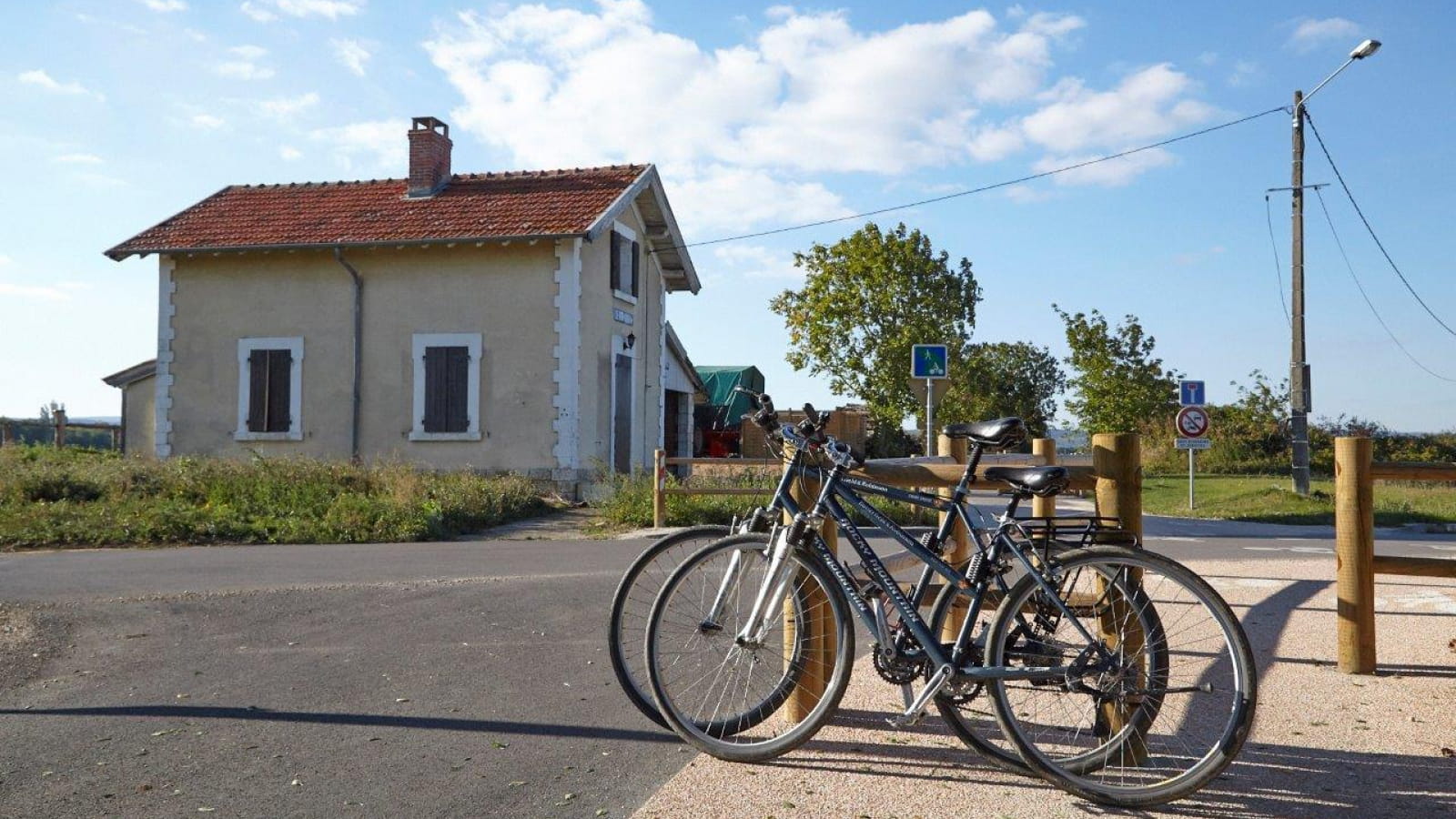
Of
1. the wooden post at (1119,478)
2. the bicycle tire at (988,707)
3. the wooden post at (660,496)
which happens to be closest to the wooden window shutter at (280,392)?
the wooden post at (660,496)

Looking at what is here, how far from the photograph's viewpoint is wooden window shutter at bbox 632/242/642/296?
22828mm

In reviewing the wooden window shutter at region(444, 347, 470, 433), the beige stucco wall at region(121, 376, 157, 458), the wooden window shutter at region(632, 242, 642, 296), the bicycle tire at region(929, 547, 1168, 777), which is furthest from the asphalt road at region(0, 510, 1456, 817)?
the beige stucco wall at region(121, 376, 157, 458)

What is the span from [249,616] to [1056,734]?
18.7ft

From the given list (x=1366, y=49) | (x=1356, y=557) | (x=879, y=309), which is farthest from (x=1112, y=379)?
(x=1356, y=557)

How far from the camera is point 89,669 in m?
5.98

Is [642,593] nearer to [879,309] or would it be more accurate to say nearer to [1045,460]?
[1045,460]

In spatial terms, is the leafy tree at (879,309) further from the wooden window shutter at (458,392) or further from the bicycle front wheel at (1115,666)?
the bicycle front wheel at (1115,666)

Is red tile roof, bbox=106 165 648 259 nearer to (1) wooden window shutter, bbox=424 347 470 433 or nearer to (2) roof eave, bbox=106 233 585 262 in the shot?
(2) roof eave, bbox=106 233 585 262

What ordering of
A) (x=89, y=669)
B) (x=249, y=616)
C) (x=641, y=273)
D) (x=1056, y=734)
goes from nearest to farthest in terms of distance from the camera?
1. (x=1056, y=734)
2. (x=89, y=669)
3. (x=249, y=616)
4. (x=641, y=273)

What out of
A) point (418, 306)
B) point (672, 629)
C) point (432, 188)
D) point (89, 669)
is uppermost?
point (432, 188)

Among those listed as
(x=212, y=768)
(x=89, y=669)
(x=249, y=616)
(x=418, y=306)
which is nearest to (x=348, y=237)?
(x=418, y=306)

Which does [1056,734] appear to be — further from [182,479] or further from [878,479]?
[182,479]

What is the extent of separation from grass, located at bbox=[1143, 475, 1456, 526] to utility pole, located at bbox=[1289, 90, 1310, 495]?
1201mm

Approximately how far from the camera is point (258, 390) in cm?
2103
